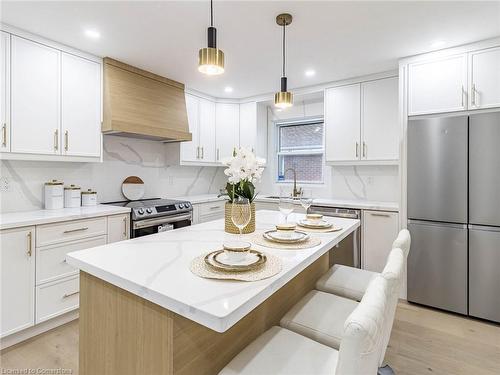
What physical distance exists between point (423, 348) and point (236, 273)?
1872 mm

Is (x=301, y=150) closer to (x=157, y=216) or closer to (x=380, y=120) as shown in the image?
(x=380, y=120)

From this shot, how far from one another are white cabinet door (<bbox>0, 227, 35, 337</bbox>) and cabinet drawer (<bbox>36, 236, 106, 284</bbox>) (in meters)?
0.05

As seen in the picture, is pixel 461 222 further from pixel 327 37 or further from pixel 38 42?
pixel 38 42

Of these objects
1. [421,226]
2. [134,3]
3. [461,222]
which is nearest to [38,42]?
[134,3]

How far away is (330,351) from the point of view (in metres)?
1.13

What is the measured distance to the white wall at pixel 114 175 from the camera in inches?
98.1

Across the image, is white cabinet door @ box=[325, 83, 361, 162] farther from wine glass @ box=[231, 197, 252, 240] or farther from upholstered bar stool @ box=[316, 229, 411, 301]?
wine glass @ box=[231, 197, 252, 240]

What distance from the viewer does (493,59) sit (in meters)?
2.39

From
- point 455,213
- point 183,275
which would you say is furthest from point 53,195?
point 455,213

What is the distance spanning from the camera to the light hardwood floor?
6.11 feet

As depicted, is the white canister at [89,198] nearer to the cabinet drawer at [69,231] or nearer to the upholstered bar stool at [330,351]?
the cabinet drawer at [69,231]

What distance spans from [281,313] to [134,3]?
224 centimetres

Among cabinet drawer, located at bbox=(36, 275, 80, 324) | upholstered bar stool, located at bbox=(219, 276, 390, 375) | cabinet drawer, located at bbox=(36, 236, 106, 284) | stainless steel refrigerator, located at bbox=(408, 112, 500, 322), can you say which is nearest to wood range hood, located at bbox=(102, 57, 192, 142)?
cabinet drawer, located at bbox=(36, 236, 106, 284)

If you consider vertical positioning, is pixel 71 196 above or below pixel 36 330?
above
